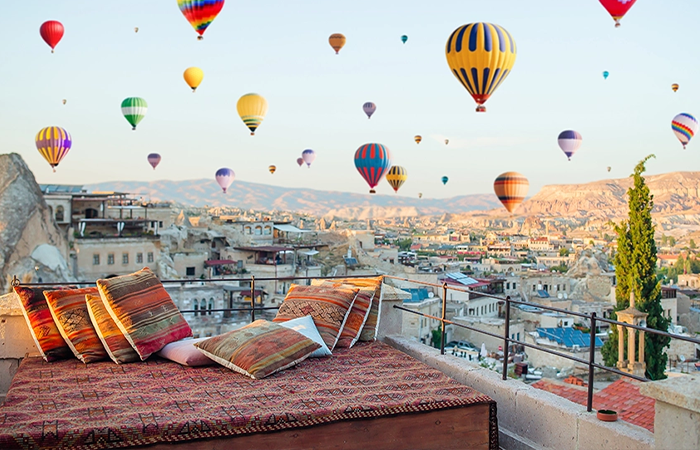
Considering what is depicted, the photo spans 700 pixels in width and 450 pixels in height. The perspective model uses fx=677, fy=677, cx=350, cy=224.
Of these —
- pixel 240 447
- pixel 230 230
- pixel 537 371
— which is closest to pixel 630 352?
pixel 537 371

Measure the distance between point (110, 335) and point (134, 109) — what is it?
3774 centimetres

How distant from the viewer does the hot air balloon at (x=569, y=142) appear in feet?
132

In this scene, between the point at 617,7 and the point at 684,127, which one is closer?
the point at 617,7

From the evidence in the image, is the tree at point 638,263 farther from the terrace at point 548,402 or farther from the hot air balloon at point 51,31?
the hot air balloon at point 51,31

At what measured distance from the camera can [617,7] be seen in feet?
70.7

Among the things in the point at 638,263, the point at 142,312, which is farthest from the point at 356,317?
the point at 638,263

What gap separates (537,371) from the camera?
1107 inches

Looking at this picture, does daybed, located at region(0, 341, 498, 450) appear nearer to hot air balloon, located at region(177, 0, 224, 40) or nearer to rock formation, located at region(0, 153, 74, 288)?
hot air balloon, located at region(177, 0, 224, 40)

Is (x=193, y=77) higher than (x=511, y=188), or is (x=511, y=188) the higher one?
(x=193, y=77)

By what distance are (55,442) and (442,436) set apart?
5.96 feet

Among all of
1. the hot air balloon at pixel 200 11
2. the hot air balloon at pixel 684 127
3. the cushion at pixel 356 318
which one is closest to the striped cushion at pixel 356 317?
the cushion at pixel 356 318

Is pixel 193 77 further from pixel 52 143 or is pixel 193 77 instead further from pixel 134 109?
pixel 52 143

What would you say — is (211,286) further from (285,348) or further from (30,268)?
(285,348)

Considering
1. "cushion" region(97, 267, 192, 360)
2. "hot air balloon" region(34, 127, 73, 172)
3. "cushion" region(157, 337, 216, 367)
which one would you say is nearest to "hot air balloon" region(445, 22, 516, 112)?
"cushion" region(97, 267, 192, 360)
